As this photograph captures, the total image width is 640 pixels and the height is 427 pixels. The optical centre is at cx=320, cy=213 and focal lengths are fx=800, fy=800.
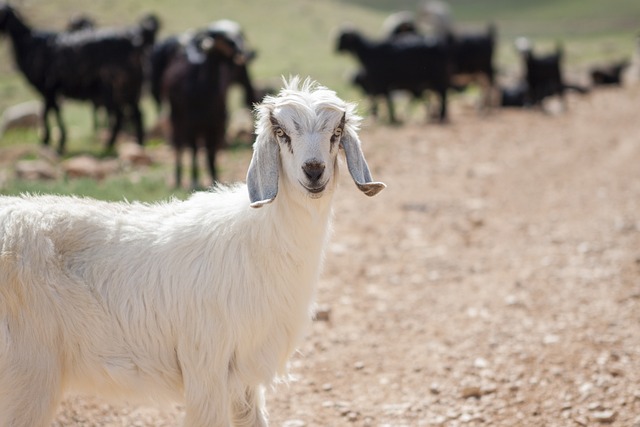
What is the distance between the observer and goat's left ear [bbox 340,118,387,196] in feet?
13.9

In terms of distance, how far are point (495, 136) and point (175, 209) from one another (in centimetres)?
1286

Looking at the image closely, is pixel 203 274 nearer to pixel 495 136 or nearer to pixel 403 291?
pixel 403 291

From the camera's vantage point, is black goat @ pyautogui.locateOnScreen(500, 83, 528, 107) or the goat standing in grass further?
black goat @ pyautogui.locateOnScreen(500, 83, 528, 107)

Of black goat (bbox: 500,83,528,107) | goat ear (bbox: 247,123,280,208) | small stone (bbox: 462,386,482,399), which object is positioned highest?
black goat (bbox: 500,83,528,107)

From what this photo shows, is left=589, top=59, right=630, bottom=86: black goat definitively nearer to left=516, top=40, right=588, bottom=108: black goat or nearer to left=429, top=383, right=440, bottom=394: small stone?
left=516, top=40, right=588, bottom=108: black goat

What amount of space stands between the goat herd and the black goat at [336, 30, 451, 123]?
25mm

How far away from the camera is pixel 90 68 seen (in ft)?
52.3

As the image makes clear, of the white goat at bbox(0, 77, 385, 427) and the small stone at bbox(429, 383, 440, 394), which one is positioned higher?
the white goat at bbox(0, 77, 385, 427)

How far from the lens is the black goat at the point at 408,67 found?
1972 cm

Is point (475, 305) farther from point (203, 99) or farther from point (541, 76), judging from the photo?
point (541, 76)

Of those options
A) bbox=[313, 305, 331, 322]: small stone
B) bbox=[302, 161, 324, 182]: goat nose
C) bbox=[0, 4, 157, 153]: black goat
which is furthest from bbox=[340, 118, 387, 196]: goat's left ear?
bbox=[0, 4, 157, 153]: black goat

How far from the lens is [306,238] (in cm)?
435

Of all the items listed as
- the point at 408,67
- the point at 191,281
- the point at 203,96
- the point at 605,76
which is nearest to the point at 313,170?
the point at 191,281

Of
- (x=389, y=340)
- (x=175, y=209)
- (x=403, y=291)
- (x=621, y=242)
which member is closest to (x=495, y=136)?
(x=621, y=242)
